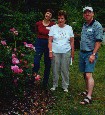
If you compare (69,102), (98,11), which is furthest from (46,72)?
(98,11)

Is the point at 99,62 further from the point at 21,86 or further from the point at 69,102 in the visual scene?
the point at 21,86

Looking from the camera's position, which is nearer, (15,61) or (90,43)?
(15,61)

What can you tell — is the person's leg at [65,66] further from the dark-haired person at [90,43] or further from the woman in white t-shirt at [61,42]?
the dark-haired person at [90,43]

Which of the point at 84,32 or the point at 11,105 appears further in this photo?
the point at 84,32

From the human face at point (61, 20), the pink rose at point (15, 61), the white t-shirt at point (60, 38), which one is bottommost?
the pink rose at point (15, 61)

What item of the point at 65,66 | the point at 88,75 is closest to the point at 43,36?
the point at 65,66

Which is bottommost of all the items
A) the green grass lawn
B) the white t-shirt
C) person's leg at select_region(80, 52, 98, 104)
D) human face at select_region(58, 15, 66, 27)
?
the green grass lawn

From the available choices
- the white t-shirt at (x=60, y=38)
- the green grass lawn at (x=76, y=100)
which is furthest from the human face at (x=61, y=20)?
the green grass lawn at (x=76, y=100)

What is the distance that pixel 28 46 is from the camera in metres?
7.97

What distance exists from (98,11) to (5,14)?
15182mm

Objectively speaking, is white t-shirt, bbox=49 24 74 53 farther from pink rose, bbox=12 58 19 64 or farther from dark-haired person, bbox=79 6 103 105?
pink rose, bbox=12 58 19 64

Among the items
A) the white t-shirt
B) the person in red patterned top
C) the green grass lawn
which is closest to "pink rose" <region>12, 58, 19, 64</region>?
the green grass lawn

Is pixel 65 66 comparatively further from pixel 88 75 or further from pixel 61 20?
pixel 61 20

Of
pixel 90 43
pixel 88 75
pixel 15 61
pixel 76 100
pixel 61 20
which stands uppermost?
pixel 61 20
